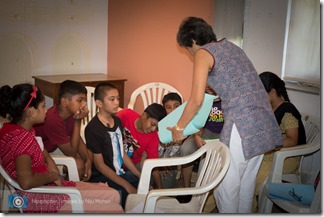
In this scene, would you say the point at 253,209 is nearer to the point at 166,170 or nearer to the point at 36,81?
the point at 166,170

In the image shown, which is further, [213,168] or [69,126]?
[69,126]

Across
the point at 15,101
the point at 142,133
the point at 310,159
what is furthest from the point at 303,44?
the point at 15,101

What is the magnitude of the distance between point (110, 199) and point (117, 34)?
844 mm

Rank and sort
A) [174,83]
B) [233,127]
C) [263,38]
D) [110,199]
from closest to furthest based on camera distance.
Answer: [233,127] < [110,199] < [263,38] < [174,83]

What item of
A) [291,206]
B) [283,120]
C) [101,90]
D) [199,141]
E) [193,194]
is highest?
[101,90]

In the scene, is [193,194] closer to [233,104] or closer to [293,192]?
[233,104]

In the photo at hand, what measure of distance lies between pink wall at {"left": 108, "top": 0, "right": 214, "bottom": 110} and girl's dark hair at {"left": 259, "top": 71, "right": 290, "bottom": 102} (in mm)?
389

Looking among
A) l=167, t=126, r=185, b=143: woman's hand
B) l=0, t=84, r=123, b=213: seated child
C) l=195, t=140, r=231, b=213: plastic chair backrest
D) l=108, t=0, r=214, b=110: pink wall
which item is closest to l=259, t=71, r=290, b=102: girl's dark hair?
l=108, t=0, r=214, b=110: pink wall

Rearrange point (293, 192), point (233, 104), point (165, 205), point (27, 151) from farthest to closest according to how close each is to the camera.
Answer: point (293, 192) < point (165, 205) < point (233, 104) < point (27, 151)

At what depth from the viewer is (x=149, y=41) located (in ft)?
7.63

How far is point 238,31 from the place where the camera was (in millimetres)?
2254

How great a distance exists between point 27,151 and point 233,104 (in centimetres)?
80

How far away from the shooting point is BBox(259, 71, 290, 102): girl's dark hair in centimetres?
215

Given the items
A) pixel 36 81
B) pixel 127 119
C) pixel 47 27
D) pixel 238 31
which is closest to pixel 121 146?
pixel 127 119
